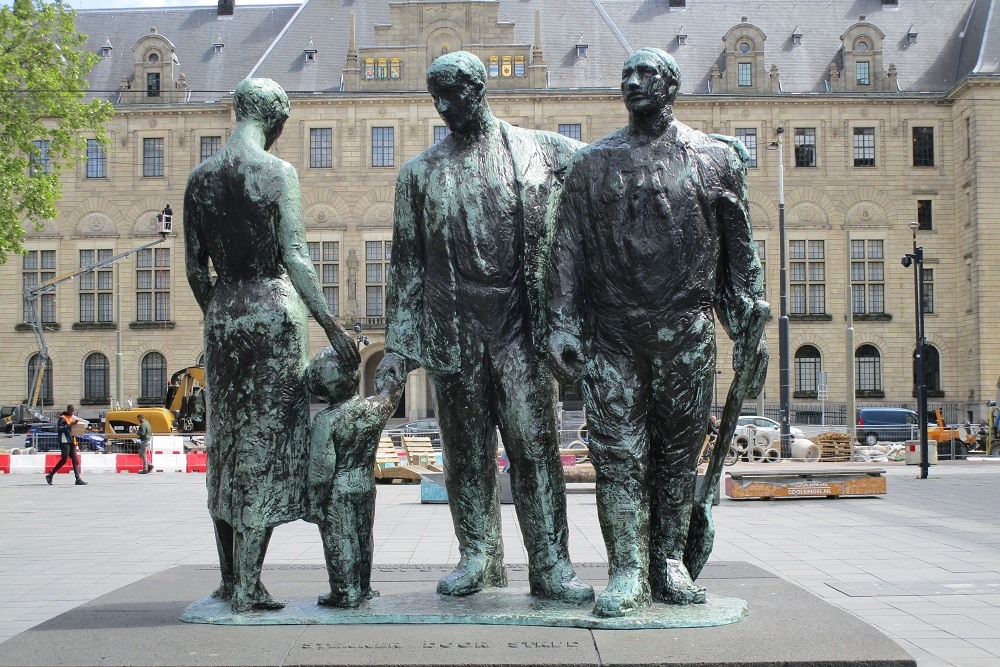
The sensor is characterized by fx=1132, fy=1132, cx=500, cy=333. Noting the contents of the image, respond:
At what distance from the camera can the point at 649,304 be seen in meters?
4.63

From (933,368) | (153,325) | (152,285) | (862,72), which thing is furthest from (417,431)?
(862,72)

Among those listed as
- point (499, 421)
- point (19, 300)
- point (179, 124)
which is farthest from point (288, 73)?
point (499, 421)

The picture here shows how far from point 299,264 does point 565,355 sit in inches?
47.1

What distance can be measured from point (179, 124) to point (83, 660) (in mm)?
48535

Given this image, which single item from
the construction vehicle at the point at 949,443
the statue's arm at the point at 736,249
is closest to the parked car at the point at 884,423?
the construction vehicle at the point at 949,443

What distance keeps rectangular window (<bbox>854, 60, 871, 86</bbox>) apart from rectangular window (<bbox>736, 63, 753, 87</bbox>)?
4.62 meters

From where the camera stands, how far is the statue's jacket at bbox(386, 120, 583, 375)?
489 cm

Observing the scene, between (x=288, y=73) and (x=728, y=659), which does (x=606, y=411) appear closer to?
(x=728, y=659)

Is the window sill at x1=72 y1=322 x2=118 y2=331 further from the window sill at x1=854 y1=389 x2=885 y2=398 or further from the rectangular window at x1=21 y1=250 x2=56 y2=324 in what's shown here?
the window sill at x1=854 y1=389 x2=885 y2=398

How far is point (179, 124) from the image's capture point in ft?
163

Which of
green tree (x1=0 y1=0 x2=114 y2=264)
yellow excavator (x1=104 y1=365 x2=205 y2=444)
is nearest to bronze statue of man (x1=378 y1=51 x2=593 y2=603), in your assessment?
green tree (x1=0 y1=0 x2=114 y2=264)

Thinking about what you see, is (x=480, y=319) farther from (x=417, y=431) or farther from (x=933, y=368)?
(x=933, y=368)

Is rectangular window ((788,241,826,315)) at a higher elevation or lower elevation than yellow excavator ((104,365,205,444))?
higher

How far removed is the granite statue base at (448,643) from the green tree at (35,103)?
778 inches
